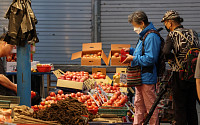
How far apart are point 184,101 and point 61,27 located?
909 centimetres

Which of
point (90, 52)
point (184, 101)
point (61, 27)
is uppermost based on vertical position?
point (61, 27)

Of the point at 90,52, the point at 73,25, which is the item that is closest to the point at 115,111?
the point at 90,52

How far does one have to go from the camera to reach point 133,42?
13.1 meters

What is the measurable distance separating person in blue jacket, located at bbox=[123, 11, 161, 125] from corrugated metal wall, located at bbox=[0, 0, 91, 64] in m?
8.13

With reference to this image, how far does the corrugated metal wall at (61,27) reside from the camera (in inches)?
517

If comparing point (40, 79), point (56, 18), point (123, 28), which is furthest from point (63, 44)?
point (40, 79)

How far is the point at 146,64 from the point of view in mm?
4879

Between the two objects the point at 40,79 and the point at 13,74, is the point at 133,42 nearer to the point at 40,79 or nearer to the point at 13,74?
the point at 40,79

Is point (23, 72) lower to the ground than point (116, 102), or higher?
higher

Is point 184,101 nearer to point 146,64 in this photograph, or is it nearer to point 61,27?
point 146,64

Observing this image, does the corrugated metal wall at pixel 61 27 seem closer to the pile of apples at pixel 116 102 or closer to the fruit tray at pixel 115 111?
the pile of apples at pixel 116 102

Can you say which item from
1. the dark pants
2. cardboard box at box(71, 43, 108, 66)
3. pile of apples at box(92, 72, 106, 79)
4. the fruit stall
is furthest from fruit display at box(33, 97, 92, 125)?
cardboard box at box(71, 43, 108, 66)

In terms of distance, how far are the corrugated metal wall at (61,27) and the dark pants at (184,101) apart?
852 centimetres

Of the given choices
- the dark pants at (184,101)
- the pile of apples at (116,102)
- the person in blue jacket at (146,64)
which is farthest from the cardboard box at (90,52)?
the dark pants at (184,101)
